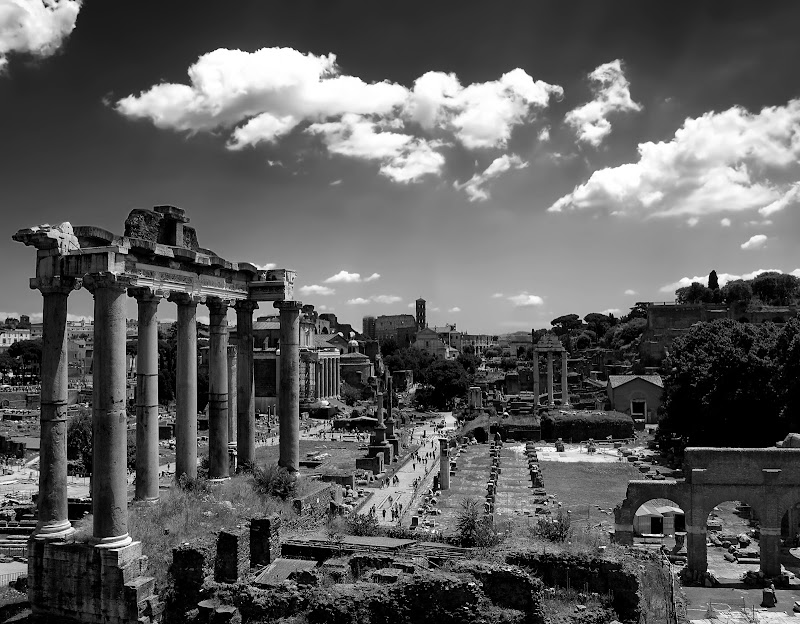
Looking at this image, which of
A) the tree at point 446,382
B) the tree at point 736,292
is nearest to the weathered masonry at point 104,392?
the tree at point 446,382

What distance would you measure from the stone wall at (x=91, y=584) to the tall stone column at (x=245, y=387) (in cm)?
660

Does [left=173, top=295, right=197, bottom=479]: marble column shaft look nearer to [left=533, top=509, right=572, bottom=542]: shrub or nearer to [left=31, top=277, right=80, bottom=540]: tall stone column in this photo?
[left=31, top=277, right=80, bottom=540]: tall stone column

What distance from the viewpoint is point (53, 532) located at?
44.0 ft

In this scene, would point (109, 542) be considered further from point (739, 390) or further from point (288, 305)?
point (739, 390)

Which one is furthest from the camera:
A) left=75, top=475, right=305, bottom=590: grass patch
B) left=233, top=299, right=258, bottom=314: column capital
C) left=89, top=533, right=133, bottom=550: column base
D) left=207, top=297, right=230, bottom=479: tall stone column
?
left=233, top=299, right=258, bottom=314: column capital

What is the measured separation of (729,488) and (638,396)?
5275cm

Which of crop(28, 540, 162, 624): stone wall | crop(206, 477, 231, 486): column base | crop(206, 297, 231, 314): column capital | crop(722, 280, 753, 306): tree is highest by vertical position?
crop(722, 280, 753, 306): tree

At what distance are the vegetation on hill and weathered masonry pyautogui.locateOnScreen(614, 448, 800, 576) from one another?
11884 millimetres

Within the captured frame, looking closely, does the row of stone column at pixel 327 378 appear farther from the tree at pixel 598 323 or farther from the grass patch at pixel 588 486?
the tree at pixel 598 323

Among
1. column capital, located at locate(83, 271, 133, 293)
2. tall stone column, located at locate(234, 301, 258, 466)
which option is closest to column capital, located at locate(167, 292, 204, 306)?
tall stone column, located at locate(234, 301, 258, 466)

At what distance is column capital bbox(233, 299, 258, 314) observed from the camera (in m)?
19.5

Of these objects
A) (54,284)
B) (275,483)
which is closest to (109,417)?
(54,284)

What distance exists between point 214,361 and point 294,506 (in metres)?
4.68

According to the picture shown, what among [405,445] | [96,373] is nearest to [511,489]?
[405,445]
